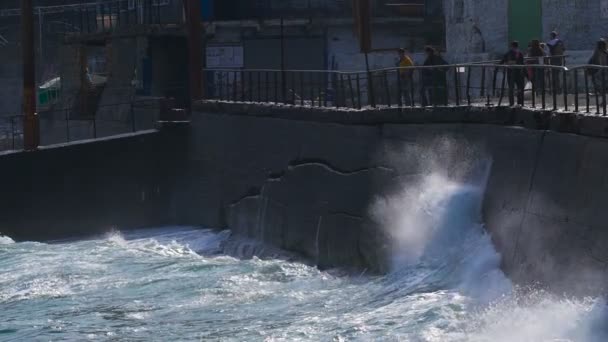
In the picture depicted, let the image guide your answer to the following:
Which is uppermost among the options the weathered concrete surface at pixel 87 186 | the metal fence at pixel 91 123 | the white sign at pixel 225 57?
the white sign at pixel 225 57

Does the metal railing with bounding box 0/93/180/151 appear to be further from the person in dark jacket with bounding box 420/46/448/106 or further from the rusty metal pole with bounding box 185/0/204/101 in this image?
A: the person in dark jacket with bounding box 420/46/448/106

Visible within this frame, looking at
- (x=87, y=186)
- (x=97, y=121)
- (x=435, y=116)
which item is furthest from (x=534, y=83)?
(x=97, y=121)

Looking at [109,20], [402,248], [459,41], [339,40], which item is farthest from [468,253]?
[109,20]

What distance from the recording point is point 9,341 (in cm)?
1920

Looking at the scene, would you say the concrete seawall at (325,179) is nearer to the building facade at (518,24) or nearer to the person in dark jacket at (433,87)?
the person in dark jacket at (433,87)

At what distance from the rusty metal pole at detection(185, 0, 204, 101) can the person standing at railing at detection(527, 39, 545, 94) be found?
8425 mm

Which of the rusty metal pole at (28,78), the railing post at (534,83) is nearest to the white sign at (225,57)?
the rusty metal pole at (28,78)

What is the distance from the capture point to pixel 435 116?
21734 mm

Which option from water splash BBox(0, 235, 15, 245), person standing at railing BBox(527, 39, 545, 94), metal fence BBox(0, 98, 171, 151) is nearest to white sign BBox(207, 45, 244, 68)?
metal fence BBox(0, 98, 171, 151)

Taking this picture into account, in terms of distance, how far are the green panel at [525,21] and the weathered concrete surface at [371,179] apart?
7.49m

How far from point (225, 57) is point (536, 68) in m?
18.9

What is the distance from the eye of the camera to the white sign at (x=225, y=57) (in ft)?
125

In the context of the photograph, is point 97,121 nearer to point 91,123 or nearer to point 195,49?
point 91,123

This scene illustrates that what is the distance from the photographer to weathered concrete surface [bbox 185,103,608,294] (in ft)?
56.1
